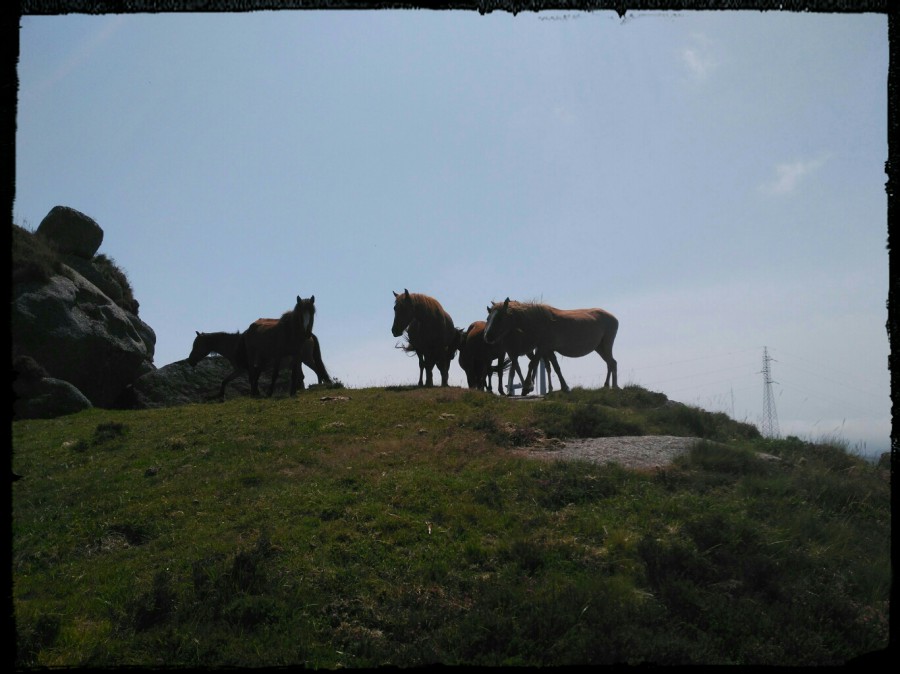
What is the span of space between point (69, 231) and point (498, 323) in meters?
21.4

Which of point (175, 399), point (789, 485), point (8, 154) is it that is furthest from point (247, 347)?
point (8, 154)

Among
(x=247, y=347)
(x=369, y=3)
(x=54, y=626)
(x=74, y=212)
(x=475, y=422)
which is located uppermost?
(x=74, y=212)

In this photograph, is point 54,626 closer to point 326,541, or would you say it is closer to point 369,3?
point 326,541

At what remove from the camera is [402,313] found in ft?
73.6

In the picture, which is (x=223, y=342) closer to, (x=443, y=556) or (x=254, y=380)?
(x=254, y=380)

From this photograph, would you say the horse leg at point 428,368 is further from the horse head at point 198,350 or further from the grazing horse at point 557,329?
the horse head at point 198,350

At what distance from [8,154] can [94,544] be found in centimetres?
842

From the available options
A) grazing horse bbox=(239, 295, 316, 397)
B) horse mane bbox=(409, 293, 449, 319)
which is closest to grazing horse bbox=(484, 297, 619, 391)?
horse mane bbox=(409, 293, 449, 319)

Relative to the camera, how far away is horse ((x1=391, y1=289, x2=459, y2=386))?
22.5 m

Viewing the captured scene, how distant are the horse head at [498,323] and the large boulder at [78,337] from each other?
14.2m

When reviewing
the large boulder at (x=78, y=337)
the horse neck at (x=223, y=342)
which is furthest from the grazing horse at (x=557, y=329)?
the large boulder at (x=78, y=337)

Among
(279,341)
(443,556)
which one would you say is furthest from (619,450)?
(279,341)

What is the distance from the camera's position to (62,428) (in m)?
17.4

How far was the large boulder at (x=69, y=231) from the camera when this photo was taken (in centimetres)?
3033
